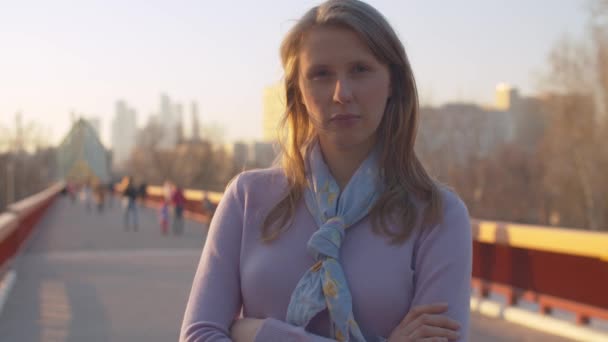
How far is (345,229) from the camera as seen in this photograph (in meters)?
2.16

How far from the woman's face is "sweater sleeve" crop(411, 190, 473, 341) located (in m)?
0.30

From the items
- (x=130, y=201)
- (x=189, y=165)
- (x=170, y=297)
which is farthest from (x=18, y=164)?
(x=170, y=297)

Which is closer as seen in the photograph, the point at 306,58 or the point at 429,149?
the point at 306,58

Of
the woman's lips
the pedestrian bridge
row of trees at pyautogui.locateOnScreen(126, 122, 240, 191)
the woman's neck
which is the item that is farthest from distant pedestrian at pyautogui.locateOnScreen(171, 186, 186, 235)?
row of trees at pyautogui.locateOnScreen(126, 122, 240, 191)

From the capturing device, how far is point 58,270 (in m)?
15.2

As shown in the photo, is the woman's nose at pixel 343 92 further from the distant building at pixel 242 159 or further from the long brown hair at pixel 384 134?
the distant building at pixel 242 159

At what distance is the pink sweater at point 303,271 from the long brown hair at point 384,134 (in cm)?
4

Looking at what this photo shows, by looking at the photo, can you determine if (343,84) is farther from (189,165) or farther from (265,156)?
(265,156)

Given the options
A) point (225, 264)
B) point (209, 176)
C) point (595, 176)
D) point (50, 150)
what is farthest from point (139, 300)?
point (50, 150)

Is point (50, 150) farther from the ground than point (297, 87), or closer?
closer

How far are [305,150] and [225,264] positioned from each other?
15.2 inches

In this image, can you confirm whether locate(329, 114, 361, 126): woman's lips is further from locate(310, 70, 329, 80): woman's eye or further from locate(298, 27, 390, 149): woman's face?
locate(310, 70, 329, 80): woman's eye

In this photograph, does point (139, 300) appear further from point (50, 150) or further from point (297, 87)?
point (50, 150)

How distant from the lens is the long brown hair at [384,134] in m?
2.14
